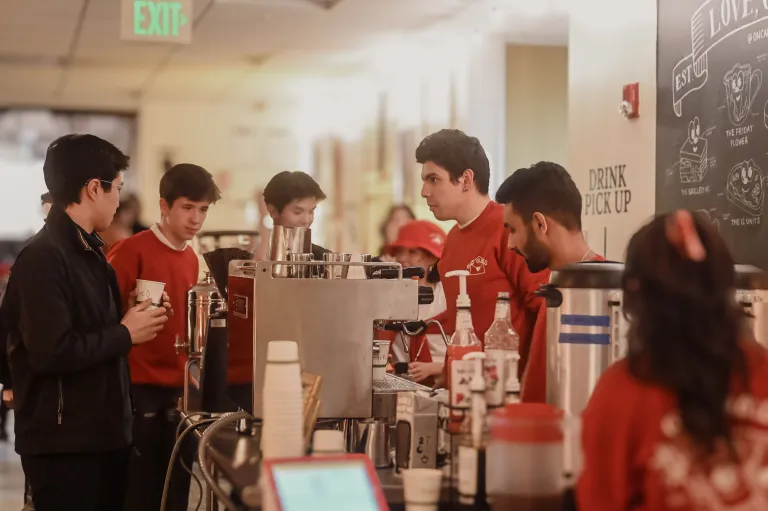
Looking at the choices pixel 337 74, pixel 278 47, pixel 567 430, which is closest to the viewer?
pixel 567 430

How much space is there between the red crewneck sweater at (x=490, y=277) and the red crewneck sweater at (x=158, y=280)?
1.04 metres

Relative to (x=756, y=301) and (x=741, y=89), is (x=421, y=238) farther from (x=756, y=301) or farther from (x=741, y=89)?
(x=756, y=301)

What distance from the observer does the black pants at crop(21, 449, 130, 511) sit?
2877 millimetres

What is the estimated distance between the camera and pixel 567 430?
1.99m

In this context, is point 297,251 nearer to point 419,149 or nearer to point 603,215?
point 419,149

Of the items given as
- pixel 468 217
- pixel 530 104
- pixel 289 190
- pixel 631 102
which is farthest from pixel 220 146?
pixel 468 217

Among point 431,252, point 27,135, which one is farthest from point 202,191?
point 27,135

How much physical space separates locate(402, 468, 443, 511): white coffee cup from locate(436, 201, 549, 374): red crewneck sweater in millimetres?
1278

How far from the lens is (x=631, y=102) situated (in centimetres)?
501

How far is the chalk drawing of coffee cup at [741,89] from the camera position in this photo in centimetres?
392

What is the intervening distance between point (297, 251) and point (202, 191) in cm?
123

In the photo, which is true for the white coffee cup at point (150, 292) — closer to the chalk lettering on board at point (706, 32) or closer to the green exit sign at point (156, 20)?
the chalk lettering on board at point (706, 32)

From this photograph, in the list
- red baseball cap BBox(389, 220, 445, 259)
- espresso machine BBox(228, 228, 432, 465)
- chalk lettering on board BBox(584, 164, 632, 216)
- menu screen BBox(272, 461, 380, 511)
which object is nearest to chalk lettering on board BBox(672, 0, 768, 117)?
chalk lettering on board BBox(584, 164, 632, 216)

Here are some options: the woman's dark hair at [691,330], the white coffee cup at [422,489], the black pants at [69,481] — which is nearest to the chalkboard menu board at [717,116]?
the white coffee cup at [422,489]
